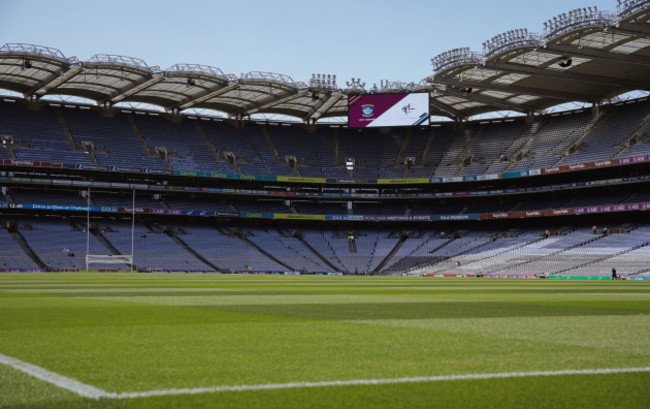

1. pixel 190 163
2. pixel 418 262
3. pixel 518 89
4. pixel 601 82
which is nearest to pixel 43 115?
pixel 190 163

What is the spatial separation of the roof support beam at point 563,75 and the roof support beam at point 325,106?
21404mm

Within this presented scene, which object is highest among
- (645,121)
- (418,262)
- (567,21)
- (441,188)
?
(567,21)

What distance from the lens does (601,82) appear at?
2436 inches

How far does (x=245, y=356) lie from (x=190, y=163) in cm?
7361

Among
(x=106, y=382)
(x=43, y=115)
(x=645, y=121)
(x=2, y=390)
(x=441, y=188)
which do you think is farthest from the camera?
(x=441, y=188)

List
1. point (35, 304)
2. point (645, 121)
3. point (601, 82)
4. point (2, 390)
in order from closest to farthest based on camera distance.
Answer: point (2, 390) → point (35, 304) → point (601, 82) → point (645, 121)

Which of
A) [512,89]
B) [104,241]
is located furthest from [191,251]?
[512,89]

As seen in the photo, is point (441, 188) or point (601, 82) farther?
point (441, 188)

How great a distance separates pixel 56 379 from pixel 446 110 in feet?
256

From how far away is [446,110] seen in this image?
79938 millimetres

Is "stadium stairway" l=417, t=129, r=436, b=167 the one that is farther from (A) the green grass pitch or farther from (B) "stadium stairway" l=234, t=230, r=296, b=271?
(A) the green grass pitch

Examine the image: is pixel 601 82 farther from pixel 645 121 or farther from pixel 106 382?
pixel 106 382

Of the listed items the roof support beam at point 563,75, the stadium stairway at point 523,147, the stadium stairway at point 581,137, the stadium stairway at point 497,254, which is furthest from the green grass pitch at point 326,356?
the stadium stairway at point 523,147

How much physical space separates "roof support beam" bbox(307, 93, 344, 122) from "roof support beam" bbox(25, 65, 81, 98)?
28.1 metres
